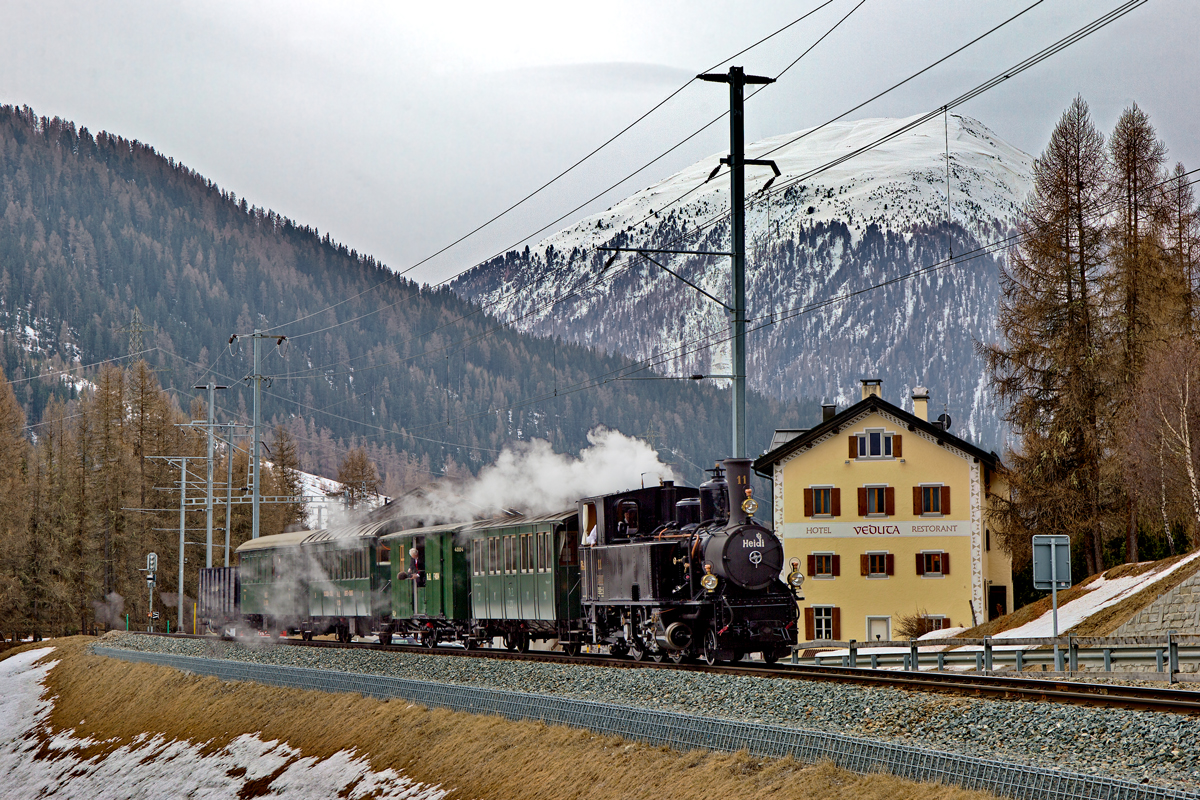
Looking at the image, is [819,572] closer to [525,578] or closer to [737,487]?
[525,578]

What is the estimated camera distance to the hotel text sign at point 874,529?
49.2 meters

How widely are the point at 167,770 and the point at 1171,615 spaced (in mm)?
23384

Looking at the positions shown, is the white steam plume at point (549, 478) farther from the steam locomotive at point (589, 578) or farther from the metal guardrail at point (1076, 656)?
the metal guardrail at point (1076, 656)

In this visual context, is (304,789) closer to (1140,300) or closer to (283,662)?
(283,662)

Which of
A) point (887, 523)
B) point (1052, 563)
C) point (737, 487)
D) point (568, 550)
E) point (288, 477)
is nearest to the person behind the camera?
point (737, 487)

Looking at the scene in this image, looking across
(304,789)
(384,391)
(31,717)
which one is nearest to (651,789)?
(304,789)

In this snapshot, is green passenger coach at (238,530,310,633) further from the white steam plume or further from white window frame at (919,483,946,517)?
white window frame at (919,483,946,517)

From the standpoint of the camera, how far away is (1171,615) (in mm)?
29219

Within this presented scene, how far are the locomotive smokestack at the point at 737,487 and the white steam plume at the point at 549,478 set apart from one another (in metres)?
4.96

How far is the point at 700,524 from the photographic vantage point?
2062 cm

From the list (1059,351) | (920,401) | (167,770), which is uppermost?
(1059,351)

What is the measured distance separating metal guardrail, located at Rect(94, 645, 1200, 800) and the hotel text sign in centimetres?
3212

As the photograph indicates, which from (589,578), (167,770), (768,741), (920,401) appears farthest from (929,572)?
(768,741)

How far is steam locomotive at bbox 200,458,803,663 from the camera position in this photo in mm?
19609
